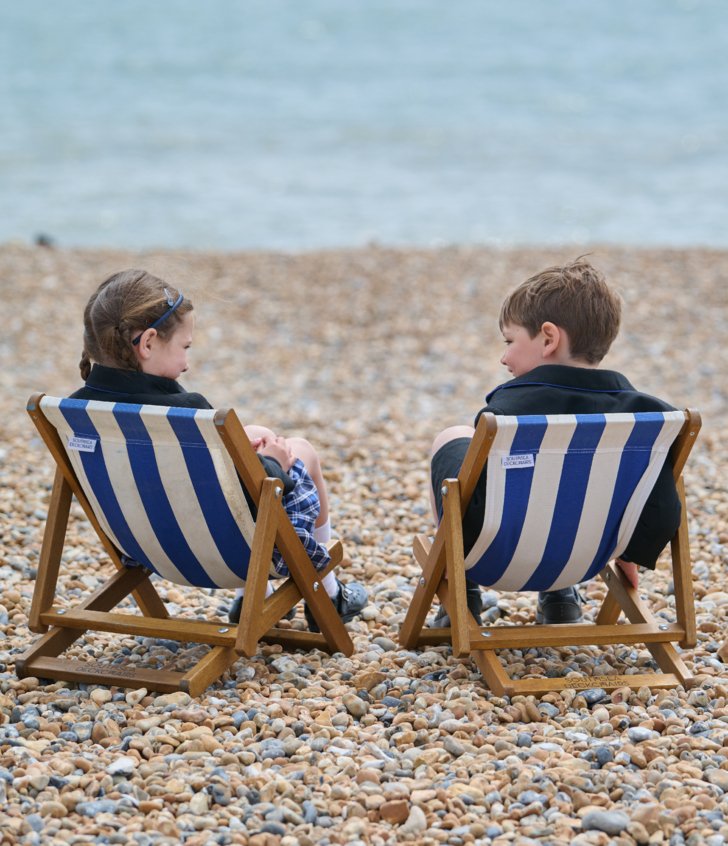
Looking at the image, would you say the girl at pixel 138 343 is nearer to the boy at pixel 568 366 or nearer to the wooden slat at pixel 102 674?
the wooden slat at pixel 102 674

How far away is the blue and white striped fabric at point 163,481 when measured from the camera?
3.03 metres

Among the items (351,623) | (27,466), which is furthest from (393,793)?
(27,466)

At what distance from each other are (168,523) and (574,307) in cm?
128

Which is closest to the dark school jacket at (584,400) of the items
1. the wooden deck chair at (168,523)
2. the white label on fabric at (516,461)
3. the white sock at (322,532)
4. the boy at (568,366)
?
the boy at (568,366)

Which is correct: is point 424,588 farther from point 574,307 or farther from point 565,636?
point 574,307

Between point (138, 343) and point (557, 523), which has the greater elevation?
point (138, 343)

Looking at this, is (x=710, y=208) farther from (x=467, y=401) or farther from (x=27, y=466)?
(x=27, y=466)

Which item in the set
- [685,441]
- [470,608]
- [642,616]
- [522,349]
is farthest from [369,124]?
[685,441]

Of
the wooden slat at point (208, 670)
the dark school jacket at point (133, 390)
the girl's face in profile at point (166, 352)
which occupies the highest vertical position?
the girl's face in profile at point (166, 352)

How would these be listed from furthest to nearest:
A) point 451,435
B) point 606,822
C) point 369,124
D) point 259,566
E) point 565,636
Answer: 1. point 369,124
2. point 451,435
3. point 565,636
4. point 259,566
5. point 606,822

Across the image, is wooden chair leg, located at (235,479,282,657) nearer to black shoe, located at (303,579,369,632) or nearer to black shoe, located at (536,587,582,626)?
black shoe, located at (303,579,369,632)

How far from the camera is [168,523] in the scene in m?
3.21

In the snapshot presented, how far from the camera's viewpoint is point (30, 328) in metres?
9.49

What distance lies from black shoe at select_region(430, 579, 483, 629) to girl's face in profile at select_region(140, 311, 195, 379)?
3.69 ft
